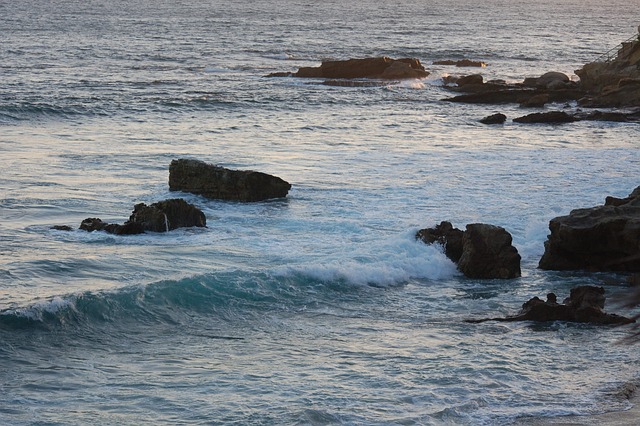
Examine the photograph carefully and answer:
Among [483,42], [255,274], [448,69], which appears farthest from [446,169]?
[483,42]

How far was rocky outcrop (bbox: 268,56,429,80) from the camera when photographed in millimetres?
50094

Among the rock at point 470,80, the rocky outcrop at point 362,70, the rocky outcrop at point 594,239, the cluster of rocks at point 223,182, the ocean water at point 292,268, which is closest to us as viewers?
the ocean water at point 292,268

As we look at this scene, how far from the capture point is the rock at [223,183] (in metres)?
20.7

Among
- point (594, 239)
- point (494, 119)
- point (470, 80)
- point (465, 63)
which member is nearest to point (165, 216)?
point (594, 239)

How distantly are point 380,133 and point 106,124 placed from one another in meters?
8.92

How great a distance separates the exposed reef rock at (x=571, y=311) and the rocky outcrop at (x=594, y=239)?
231 cm

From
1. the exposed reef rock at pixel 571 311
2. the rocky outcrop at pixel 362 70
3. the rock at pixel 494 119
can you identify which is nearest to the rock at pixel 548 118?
the rock at pixel 494 119

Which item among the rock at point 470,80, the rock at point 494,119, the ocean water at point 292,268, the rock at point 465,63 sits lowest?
the ocean water at point 292,268

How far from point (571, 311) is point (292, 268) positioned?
4.36 meters

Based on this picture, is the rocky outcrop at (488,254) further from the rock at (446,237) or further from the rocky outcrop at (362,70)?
the rocky outcrop at (362,70)

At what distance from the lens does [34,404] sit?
395 inches

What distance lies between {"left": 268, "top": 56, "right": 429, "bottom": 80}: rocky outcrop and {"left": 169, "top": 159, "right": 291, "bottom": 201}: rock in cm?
2898

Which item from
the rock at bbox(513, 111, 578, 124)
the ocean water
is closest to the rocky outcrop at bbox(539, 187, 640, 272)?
the ocean water

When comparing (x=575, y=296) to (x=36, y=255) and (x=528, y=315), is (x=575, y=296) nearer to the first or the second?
→ (x=528, y=315)
